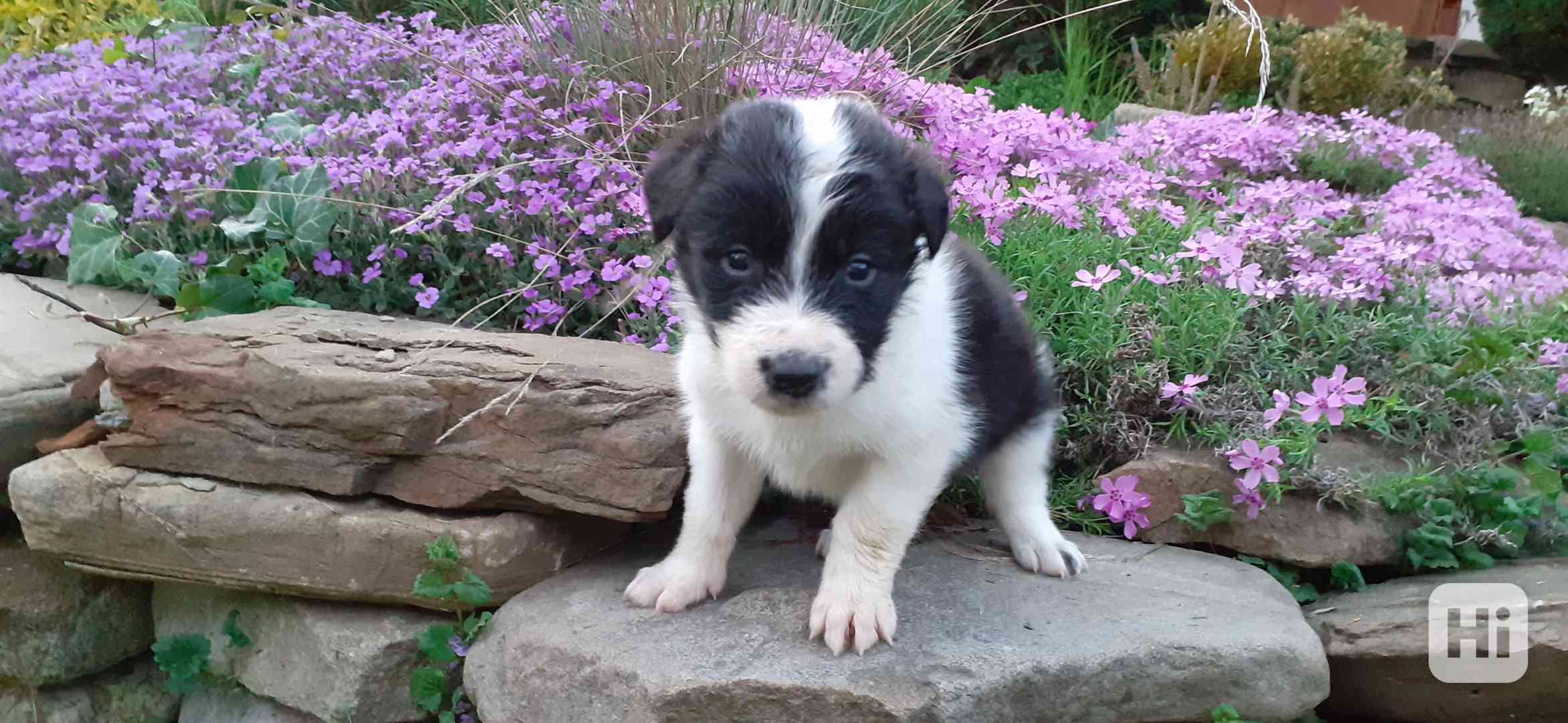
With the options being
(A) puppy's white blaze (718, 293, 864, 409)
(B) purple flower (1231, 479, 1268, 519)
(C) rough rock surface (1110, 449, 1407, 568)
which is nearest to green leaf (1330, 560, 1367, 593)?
(C) rough rock surface (1110, 449, 1407, 568)

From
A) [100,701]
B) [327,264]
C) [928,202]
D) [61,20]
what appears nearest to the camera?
[928,202]

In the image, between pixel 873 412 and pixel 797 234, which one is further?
pixel 873 412

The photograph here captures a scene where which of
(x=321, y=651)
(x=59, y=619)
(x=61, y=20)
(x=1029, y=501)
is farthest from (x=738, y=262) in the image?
(x=61, y=20)

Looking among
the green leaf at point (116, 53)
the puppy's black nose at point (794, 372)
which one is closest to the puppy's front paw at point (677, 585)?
the puppy's black nose at point (794, 372)

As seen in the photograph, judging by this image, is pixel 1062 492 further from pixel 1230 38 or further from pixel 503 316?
pixel 1230 38

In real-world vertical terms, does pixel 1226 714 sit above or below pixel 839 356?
below

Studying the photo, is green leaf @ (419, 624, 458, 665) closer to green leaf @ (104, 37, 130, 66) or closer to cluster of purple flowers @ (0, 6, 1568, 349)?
cluster of purple flowers @ (0, 6, 1568, 349)

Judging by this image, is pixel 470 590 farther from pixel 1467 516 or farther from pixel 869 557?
pixel 1467 516
